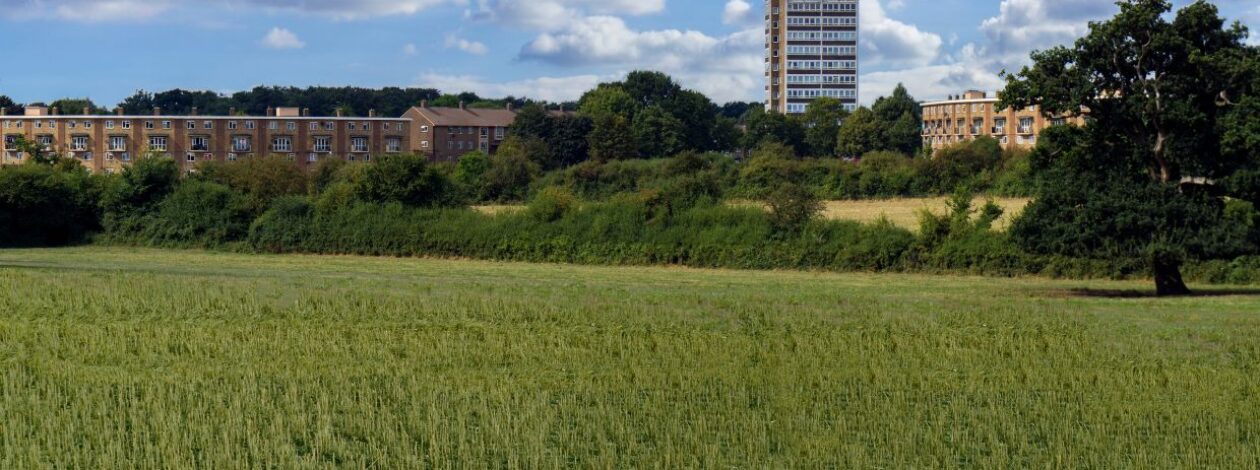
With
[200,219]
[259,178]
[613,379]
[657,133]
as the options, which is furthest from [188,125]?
[613,379]

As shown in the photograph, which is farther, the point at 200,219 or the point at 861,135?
the point at 861,135

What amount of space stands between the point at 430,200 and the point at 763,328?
4027cm

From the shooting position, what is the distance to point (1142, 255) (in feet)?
117

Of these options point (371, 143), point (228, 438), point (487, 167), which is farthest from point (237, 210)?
point (371, 143)

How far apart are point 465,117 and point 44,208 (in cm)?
9111

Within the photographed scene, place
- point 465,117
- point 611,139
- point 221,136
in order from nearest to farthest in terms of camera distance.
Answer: point 611,139 < point 221,136 < point 465,117

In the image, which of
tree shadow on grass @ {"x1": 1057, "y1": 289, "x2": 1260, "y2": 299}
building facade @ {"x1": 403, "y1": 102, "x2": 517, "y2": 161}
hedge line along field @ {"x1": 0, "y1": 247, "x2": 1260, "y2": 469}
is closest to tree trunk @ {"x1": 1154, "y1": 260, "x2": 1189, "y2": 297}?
tree shadow on grass @ {"x1": 1057, "y1": 289, "x2": 1260, "y2": 299}

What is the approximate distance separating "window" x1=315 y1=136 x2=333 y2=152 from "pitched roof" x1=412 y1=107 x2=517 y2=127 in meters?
10.4

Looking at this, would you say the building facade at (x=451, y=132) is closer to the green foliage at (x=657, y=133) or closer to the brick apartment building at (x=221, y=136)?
the brick apartment building at (x=221, y=136)

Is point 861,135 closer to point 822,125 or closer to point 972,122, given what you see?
point 822,125

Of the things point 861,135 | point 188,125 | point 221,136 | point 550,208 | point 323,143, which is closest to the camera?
point 550,208

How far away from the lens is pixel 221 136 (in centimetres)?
15075

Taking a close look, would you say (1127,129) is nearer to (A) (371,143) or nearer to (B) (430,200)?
(B) (430,200)

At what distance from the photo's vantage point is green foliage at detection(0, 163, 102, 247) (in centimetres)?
6769
